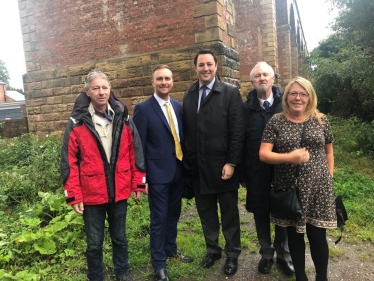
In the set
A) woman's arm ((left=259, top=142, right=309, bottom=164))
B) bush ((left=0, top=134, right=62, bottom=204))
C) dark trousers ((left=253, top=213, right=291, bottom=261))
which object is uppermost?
woman's arm ((left=259, top=142, right=309, bottom=164))

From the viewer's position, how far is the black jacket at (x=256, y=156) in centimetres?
293

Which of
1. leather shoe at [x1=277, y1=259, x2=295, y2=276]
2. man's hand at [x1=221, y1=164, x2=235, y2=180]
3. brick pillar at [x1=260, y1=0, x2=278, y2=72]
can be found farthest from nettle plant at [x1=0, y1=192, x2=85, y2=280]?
brick pillar at [x1=260, y1=0, x2=278, y2=72]

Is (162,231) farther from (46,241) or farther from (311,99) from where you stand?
(311,99)

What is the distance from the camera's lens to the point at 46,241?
3709 mm

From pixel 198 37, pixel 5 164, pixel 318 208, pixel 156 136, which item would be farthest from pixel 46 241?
pixel 198 37

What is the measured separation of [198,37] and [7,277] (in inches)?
224

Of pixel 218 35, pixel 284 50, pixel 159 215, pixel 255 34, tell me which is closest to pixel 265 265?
pixel 159 215

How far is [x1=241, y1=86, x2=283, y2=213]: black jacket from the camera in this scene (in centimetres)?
293

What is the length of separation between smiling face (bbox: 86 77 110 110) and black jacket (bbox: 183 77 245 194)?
3.01 ft

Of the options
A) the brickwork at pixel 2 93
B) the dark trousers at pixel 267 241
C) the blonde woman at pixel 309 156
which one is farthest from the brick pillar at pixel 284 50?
the brickwork at pixel 2 93

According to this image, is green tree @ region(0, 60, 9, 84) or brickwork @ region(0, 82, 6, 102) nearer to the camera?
brickwork @ region(0, 82, 6, 102)

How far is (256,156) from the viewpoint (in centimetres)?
296

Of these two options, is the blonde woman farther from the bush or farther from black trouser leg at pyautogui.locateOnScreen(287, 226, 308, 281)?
the bush

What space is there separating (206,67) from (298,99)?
98 cm
